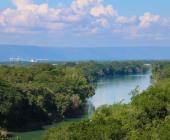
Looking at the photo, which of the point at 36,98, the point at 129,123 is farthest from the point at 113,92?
the point at 129,123

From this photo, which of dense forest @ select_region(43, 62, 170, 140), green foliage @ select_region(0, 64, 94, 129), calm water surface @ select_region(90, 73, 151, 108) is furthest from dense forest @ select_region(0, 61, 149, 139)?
dense forest @ select_region(43, 62, 170, 140)

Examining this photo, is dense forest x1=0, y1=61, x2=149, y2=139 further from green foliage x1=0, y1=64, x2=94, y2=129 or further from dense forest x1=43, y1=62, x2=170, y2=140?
dense forest x1=43, y1=62, x2=170, y2=140

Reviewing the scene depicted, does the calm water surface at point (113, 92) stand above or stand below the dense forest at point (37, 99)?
below

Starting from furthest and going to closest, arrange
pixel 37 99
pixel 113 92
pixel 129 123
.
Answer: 1. pixel 113 92
2. pixel 37 99
3. pixel 129 123

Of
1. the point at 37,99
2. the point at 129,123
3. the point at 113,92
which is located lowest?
the point at 113,92

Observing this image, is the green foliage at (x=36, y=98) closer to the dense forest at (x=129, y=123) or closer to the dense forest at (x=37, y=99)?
the dense forest at (x=37, y=99)

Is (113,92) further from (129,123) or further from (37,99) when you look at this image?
(129,123)

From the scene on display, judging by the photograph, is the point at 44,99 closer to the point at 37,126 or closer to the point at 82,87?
the point at 37,126

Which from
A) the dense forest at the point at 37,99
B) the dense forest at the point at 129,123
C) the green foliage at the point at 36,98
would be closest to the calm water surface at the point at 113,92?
the dense forest at the point at 37,99

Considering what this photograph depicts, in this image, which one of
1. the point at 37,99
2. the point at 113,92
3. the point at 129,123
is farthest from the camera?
the point at 113,92
